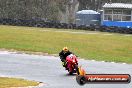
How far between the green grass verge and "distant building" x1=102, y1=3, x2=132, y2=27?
160 ft

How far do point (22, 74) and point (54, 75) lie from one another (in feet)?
4.13

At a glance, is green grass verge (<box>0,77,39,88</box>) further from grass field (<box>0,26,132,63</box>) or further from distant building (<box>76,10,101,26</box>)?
distant building (<box>76,10,101,26</box>)

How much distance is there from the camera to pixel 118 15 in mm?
65375

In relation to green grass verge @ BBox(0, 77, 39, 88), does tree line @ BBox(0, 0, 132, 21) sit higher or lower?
lower

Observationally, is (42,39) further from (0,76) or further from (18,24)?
(0,76)

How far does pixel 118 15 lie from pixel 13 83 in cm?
5136

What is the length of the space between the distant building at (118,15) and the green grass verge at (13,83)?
4886 centimetres

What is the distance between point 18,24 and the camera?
5856 centimetres

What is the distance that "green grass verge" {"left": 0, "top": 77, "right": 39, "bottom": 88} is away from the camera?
14597 mm

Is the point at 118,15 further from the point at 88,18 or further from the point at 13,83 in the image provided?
the point at 13,83

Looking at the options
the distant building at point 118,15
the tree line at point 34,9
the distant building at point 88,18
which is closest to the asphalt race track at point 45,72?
the distant building at point 118,15

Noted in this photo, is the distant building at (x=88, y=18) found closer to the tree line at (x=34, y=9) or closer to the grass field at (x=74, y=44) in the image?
the tree line at (x=34, y=9)

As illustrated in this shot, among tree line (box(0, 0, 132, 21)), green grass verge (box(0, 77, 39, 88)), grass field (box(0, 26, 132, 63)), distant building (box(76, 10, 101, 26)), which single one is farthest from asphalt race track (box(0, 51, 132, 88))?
tree line (box(0, 0, 132, 21))

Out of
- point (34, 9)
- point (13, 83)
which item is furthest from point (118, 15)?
point (13, 83)
